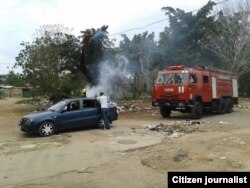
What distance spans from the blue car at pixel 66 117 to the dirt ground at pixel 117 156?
403 mm

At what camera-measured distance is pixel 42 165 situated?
978 cm

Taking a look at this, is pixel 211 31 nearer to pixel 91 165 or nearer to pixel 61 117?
pixel 61 117

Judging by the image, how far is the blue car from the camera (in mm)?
15086

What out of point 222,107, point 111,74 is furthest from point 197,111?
point 111,74

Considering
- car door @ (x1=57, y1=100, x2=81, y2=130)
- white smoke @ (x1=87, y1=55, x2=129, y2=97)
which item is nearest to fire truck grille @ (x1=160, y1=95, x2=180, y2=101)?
car door @ (x1=57, y1=100, x2=81, y2=130)

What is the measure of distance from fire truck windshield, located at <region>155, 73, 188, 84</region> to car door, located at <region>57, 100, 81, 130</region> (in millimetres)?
6138

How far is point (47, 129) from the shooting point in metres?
15.2

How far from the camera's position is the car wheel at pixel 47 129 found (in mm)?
15078

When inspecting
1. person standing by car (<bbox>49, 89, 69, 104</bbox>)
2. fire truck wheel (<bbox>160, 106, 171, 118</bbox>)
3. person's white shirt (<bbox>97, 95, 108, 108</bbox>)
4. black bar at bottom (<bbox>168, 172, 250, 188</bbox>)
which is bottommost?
black bar at bottom (<bbox>168, 172, 250, 188</bbox>)

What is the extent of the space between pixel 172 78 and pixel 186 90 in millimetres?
1081

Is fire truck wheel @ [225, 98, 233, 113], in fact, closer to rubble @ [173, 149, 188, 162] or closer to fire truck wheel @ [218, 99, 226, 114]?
fire truck wheel @ [218, 99, 226, 114]

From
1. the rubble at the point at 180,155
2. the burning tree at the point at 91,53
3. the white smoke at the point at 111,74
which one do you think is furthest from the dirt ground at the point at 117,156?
the burning tree at the point at 91,53

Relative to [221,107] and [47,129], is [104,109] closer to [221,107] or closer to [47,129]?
[47,129]

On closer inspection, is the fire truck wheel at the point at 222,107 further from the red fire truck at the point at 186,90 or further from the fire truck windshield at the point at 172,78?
the fire truck windshield at the point at 172,78
